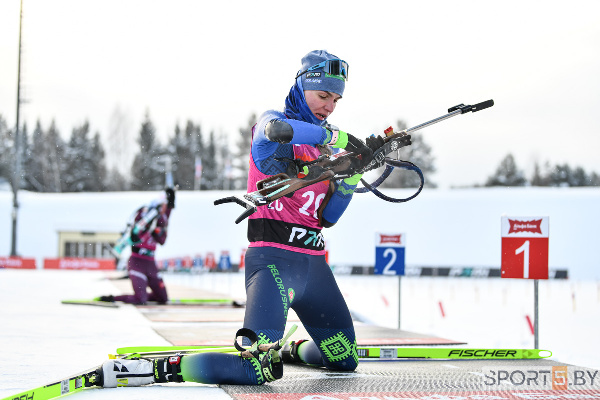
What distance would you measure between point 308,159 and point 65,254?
142 feet

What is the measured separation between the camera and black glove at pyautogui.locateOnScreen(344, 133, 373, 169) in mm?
3946

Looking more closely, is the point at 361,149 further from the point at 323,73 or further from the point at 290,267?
the point at 290,267

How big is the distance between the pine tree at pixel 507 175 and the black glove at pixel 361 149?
70678mm

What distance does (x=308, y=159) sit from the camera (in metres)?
4.39

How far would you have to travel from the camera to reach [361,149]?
157 inches

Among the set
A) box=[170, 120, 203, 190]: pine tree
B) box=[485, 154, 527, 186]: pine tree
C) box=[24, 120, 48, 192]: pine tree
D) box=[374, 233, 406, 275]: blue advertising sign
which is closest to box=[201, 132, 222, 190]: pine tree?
box=[170, 120, 203, 190]: pine tree

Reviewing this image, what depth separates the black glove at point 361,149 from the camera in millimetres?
3946

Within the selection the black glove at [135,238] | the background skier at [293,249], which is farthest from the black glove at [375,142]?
the black glove at [135,238]

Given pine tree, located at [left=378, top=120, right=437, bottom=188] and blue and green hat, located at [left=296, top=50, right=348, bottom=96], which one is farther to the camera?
pine tree, located at [left=378, top=120, right=437, bottom=188]

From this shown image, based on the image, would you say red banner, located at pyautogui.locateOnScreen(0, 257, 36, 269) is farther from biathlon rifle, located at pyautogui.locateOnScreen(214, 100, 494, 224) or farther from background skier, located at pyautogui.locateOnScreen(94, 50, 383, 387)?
biathlon rifle, located at pyautogui.locateOnScreen(214, 100, 494, 224)

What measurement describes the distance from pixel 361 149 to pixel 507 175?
235ft

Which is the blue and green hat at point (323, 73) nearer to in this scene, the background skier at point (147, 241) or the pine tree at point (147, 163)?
the background skier at point (147, 241)

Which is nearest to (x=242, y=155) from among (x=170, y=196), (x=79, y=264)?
(x=79, y=264)

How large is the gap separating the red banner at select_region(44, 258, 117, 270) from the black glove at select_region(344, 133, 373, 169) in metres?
34.1
